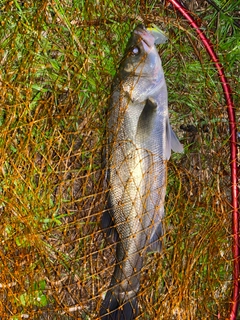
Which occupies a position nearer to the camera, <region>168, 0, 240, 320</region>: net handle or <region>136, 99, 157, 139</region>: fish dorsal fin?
<region>136, 99, 157, 139</region>: fish dorsal fin

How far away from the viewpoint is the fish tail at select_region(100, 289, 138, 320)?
2859 mm

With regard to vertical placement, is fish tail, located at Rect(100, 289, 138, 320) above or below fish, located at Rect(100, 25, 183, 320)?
below

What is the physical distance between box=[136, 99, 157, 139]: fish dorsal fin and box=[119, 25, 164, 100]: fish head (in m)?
0.08

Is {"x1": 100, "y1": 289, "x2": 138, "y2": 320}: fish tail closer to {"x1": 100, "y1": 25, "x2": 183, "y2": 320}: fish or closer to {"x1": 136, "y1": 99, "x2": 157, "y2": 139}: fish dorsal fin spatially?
{"x1": 100, "y1": 25, "x2": 183, "y2": 320}: fish

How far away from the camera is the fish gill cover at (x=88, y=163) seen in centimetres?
292

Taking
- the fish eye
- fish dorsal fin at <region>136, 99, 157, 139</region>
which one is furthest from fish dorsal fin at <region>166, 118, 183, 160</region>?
the fish eye

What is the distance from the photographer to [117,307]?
287 cm

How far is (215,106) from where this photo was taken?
10.3 ft

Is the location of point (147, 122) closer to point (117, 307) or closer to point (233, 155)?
point (233, 155)

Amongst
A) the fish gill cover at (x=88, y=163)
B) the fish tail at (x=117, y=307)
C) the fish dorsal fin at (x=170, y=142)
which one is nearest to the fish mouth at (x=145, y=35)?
the fish gill cover at (x=88, y=163)

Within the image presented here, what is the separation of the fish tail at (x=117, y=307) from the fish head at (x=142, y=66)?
1418 millimetres

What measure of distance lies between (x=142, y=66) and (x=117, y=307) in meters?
1.70

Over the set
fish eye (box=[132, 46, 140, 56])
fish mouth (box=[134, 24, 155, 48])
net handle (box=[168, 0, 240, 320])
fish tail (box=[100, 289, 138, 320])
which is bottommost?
fish tail (box=[100, 289, 138, 320])

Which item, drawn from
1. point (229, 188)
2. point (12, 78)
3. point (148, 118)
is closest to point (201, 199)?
point (229, 188)
